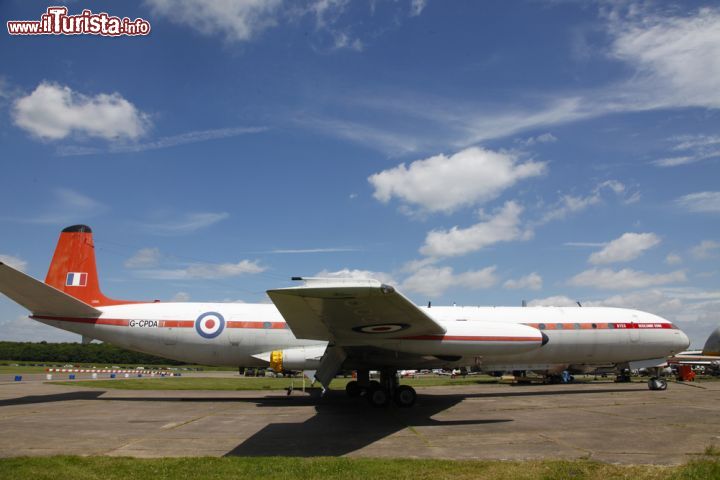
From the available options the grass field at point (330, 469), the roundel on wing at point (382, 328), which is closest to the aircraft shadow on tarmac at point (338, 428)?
the grass field at point (330, 469)

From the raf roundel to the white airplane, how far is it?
0.12ft

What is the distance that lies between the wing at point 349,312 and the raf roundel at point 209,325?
5.29 metres

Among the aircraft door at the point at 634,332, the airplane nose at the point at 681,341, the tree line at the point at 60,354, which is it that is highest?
the aircraft door at the point at 634,332

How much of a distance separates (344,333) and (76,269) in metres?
12.1

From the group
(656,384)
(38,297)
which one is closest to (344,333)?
(38,297)

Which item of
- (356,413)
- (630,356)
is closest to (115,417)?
(356,413)

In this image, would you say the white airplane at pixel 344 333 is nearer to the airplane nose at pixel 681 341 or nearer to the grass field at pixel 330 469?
the airplane nose at pixel 681 341

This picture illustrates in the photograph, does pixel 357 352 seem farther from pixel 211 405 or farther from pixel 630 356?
pixel 630 356

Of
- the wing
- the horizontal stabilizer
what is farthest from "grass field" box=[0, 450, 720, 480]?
the horizontal stabilizer

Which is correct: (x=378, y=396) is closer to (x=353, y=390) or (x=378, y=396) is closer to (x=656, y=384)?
(x=353, y=390)

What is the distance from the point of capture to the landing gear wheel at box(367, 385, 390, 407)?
589 inches

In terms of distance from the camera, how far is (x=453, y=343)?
13109 millimetres

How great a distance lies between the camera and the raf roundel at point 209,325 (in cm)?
1727

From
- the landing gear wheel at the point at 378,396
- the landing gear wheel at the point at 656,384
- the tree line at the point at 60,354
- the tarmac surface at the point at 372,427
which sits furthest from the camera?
the tree line at the point at 60,354
